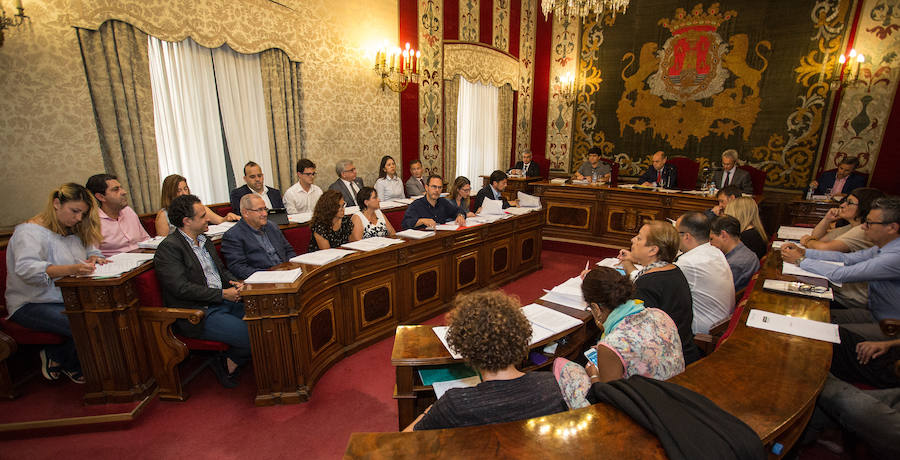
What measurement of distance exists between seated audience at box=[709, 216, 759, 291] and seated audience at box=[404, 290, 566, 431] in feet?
7.73

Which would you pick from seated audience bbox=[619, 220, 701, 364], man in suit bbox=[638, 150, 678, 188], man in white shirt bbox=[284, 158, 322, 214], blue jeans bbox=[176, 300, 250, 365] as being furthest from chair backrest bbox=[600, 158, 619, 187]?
blue jeans bbox=[176, 300, 250, 365]

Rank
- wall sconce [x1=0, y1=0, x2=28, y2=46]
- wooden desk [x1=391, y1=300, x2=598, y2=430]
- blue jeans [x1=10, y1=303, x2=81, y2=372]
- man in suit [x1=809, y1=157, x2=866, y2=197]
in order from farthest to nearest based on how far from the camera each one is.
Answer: man in suit [x1=809, y1=157, x2=866, y2=197]
wall sconce [x1=0, y1=0, x2=28, y2=46]
blue jeans [x1=10, y1=303, x2=81, y2=372]
wooden desk [x1=391, y1=300, x2=598, y2=430]

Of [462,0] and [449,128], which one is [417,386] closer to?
[449,128]

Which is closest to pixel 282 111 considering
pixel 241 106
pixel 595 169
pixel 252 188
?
pixel 241 106

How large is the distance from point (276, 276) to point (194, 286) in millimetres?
547

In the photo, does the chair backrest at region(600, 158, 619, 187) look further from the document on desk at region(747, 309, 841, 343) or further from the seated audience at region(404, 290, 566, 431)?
the seated audience at region(404, 290, 566, 431)

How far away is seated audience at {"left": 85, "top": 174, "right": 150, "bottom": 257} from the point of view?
10.5 ft

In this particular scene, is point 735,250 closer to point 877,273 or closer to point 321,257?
point 877,273

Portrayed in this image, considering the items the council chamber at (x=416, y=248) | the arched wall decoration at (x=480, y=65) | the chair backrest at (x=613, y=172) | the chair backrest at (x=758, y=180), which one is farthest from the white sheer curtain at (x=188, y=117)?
the chair backrest at (x=758, y=180)

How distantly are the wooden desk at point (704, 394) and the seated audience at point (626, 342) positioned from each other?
12 centimetres

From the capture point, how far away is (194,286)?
2598 mm

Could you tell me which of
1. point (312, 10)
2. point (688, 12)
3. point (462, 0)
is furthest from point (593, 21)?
point (312, 10)

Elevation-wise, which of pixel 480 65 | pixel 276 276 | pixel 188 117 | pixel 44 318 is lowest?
pixel 44 318

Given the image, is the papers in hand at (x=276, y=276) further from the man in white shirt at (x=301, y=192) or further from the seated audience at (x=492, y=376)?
the man in white shirt at (x=301, y=192)
